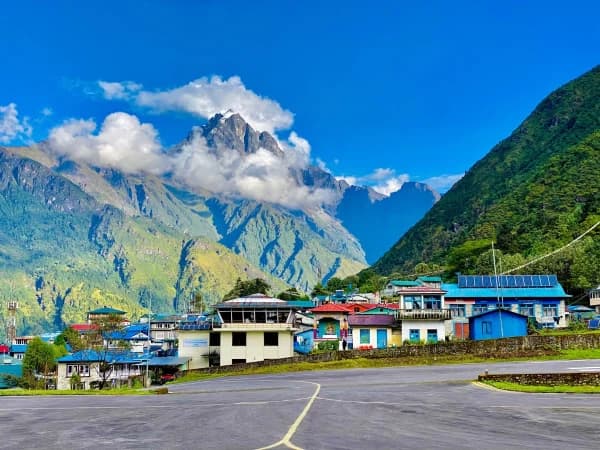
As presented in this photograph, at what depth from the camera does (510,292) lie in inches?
2724

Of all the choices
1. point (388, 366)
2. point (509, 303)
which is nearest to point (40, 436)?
point (388, 366)

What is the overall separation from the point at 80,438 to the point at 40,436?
1.21 metres

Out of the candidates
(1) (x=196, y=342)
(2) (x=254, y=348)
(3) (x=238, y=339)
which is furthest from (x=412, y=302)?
(1) (x=196, y=342)

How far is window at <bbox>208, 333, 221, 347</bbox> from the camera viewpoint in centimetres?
7094

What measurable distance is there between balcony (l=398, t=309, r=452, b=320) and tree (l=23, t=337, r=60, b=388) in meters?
55.9

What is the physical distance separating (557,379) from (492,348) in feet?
60.6

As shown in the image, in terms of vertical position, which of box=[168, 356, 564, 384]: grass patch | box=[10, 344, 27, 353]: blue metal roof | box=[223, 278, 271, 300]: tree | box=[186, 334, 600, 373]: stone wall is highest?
box=[223, 278, 271, 300]: tree

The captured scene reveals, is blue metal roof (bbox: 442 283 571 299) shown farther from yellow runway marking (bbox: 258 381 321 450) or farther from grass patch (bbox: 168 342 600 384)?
yellow runway marking (bbox: 258 381 321 450)

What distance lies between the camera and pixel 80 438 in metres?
14.9

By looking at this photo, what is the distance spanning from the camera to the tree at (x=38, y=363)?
88500mm

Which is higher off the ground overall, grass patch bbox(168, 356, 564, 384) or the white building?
the white building

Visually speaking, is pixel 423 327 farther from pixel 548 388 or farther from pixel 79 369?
pixel 79 369

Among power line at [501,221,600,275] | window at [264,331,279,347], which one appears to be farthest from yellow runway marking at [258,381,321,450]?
power line at [501,221,600,275]

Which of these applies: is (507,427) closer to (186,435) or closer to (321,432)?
(321,432)
